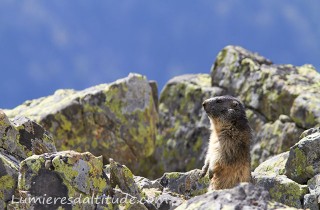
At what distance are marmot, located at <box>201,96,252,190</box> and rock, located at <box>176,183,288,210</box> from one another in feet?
18.0

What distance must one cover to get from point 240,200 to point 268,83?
27.1 m

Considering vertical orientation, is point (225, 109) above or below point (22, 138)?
above

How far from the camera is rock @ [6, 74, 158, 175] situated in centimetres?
2983

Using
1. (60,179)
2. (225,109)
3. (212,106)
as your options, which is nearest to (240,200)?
(60,179)

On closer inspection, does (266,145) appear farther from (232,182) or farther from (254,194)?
(254,194)

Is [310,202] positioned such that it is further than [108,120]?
No

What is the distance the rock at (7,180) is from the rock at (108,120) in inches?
593

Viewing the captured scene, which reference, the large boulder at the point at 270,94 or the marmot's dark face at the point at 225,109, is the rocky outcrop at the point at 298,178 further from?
the large boulder at the point at 270,94

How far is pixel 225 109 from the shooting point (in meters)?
16.8

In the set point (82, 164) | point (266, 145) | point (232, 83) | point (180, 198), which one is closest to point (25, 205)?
point (82, 164)

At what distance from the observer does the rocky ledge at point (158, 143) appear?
13516 millimetres

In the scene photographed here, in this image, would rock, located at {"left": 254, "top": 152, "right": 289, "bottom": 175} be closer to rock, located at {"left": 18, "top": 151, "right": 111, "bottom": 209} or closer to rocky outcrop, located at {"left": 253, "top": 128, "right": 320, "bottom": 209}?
rocky outcrop, located at {"left": 253, "top": 128, "right": 320, "bottom": 209}

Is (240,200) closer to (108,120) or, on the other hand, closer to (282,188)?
(282,188)

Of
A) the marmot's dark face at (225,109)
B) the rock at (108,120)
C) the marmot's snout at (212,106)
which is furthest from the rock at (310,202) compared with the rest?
the rock at (108,120)
